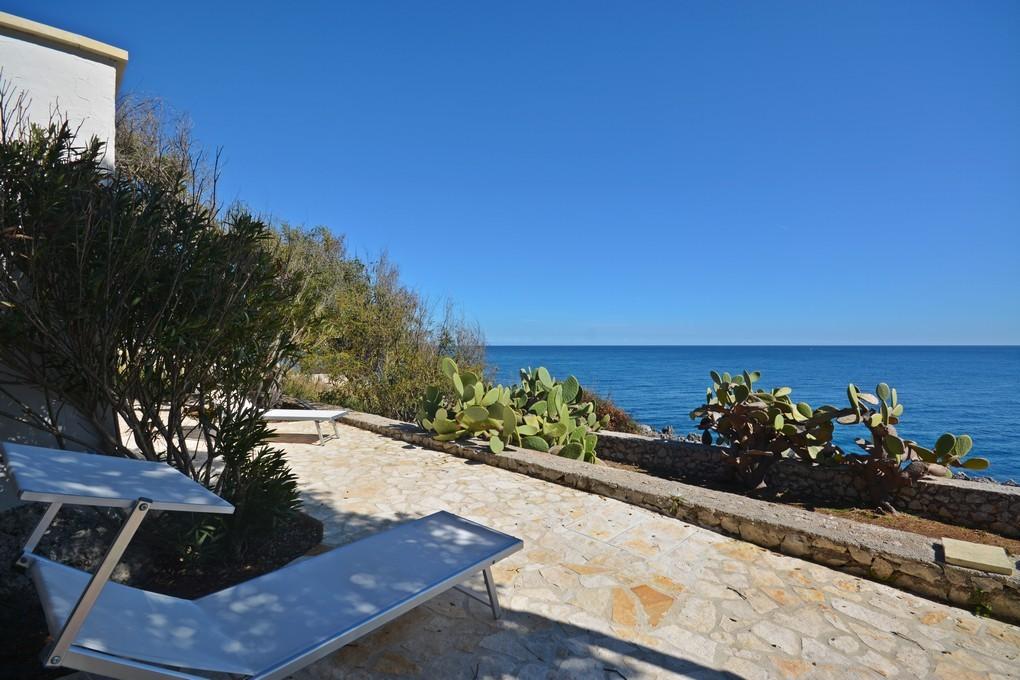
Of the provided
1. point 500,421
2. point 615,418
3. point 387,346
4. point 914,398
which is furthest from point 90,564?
point 914,398

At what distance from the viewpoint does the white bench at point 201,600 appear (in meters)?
1.30

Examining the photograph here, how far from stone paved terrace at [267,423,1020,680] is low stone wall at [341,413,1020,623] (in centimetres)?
11

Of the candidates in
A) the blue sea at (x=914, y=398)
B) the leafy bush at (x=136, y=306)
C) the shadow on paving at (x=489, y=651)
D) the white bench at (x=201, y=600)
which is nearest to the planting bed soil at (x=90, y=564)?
the leafy bush at (x=136, y=306)

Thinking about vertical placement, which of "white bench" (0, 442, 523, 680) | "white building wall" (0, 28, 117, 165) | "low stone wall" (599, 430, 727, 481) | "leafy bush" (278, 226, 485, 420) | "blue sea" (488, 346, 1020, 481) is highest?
"white building wall" (0, 28, 117, 165)

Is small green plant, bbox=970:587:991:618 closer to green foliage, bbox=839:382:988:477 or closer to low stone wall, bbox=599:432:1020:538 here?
Result: green foliage, bbox=839:382:988:477

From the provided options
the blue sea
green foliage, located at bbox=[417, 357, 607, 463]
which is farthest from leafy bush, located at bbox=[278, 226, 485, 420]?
green foliage, located at bbox=[417, 357, 607, 463]

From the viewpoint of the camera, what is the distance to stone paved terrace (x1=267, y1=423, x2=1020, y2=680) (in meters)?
2.28

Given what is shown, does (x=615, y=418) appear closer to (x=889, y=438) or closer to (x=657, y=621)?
(x=889, y=438)

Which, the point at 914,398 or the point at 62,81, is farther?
the point at 914,398

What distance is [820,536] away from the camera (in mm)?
3385

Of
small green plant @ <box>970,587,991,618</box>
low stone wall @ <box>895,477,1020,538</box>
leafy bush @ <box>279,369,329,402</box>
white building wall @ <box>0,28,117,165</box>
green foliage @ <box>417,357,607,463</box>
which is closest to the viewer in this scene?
small green plant @ <box>970,587,991,618</box>

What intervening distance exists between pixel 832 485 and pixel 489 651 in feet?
16.3

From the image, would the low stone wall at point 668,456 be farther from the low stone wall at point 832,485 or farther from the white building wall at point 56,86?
the white building wall at point 56,86

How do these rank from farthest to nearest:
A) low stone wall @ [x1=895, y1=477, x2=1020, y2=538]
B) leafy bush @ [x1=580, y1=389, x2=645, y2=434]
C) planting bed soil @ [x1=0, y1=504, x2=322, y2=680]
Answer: leafy bush @ [x1=580, y1=389, x2=645, y2=434] → low stone wall @ [x1=895, y1=477, x2=1020, y2=538] → planting bed soil @ [x1=0, y1=504, x2=322, y2=680]
